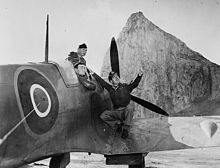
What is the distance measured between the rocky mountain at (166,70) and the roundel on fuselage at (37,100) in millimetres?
21431

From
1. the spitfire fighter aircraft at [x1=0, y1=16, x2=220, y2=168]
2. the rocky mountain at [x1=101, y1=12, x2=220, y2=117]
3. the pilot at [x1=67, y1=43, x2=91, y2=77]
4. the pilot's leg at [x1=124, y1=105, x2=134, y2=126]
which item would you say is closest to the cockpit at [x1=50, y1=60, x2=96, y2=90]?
the spitfire fighter aircraft at [x1=0, y1=16, x2=220, y2=168]

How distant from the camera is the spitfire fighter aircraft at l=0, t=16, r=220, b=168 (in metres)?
4.73

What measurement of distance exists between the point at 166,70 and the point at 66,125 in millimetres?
24613

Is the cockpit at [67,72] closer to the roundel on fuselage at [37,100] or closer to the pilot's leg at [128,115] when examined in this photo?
the roundel on fuselage at [37,100]

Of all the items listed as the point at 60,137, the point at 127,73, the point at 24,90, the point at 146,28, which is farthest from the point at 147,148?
the point at 146,28

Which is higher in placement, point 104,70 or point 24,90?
point 104,70

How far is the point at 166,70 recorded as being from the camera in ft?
97.5

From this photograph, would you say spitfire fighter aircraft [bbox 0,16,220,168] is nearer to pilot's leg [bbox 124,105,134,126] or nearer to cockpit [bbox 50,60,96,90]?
cockpit [bbox 50,60,96,90]

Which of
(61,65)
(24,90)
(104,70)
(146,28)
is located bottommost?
(24,90)

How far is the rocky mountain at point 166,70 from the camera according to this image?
2686 cm

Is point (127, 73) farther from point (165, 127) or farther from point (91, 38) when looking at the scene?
point (165, 127)

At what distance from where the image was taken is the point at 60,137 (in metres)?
5.64

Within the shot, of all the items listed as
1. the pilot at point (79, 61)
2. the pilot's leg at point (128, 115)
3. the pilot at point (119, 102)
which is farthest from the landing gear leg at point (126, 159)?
the pilot at point (79, 61)

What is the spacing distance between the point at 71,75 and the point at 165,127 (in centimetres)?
262
